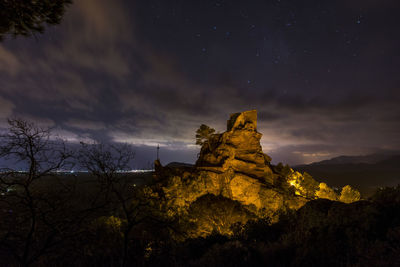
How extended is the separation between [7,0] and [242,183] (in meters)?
34.4

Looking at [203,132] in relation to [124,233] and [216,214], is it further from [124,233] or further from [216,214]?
[124,233]

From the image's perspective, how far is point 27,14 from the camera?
23.8 ft

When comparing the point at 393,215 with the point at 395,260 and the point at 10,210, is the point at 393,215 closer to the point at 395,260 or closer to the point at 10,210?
the point at 395,260

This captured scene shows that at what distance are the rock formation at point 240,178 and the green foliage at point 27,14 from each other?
67.3ft

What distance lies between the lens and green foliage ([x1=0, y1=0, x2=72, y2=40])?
7070 millimetres

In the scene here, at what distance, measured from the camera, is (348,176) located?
185 m

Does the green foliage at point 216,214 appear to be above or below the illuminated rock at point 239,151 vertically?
below

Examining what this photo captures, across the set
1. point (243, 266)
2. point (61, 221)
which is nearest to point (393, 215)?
point (243, 266)

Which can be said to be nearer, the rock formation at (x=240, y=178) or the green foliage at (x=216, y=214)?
the green foliage at (x=216, y=214)

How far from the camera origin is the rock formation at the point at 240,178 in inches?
1131

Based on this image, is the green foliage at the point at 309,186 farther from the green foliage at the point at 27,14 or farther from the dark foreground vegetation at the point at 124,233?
the green foliage at the point at 27,14

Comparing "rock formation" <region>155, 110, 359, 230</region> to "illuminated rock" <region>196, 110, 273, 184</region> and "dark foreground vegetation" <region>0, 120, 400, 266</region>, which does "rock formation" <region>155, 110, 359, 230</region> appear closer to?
"illuminated rock" <region>196, 110, 273, 184</region>

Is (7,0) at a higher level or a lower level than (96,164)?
higher

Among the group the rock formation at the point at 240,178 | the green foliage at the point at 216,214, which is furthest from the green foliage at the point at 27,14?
the green foliage at the point at 216,214
